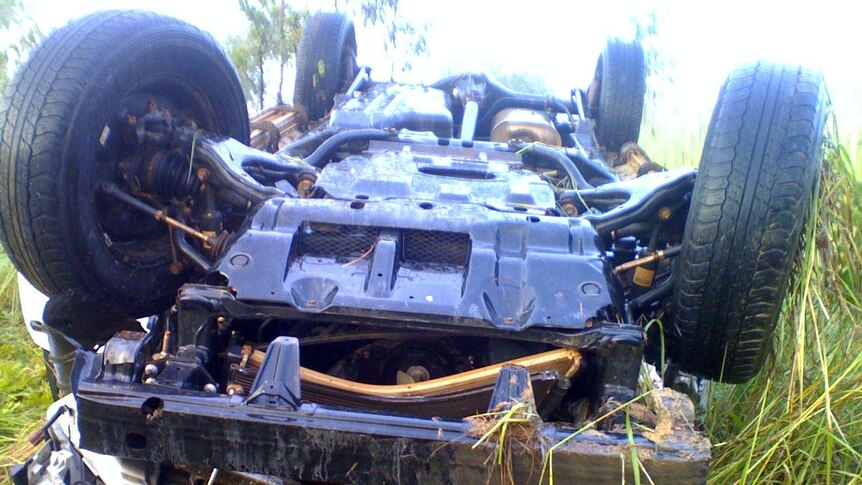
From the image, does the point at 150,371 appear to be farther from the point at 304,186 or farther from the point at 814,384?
the point at 814,384

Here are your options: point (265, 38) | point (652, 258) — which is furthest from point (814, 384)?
point (265, 38)

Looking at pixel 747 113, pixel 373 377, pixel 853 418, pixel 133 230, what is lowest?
pixel 853 418

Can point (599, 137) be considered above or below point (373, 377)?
above

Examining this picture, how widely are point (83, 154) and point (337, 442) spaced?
1580mm

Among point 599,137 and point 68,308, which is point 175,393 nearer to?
point 68,308

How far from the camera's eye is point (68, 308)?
282 cm

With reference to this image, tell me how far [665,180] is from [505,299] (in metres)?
0.92

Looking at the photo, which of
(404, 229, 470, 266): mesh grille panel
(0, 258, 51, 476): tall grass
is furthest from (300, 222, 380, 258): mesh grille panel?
(0, 258, 51, 476): tall grass

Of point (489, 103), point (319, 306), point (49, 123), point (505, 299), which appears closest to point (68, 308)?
point (49, 123)

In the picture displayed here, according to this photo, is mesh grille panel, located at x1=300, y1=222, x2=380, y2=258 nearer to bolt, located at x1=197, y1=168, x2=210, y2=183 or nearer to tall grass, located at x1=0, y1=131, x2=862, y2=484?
bolt, located at x1=197, y1=168, x2=210, y2=183

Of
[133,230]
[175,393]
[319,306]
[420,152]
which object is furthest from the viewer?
[420,152]

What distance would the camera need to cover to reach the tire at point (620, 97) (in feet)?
18.8

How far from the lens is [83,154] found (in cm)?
276

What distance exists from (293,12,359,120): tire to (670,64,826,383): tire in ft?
13.1
